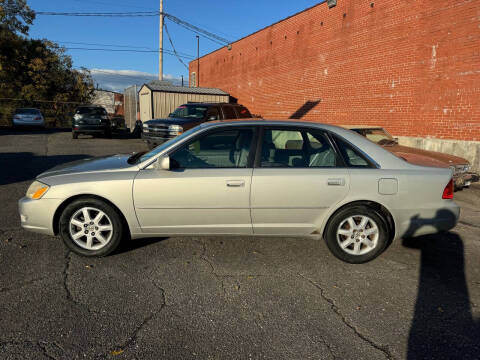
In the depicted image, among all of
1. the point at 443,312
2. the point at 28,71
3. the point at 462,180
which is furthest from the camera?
the point at 28,71

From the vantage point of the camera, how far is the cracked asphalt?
228cm

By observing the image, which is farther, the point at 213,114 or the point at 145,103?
the point at 145,103

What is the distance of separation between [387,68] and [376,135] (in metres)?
4.12

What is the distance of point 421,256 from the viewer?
12.6 ft

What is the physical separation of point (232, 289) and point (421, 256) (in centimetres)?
239

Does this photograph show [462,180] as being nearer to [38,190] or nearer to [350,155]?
[350,155]

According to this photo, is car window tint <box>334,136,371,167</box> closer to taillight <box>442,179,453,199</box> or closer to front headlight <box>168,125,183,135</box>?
taillight <box>442,179,453,199</box>

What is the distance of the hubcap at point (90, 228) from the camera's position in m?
3.47

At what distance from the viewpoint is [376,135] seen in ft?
28.3

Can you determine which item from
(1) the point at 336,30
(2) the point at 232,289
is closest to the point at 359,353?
(2) the point at 232,289

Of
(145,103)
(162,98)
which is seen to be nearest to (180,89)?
(162,98)

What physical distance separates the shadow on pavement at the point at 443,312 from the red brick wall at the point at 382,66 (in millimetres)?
6949

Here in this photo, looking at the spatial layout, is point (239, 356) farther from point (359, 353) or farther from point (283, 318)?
point (359, 353)

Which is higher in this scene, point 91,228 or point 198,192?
point 198,192
